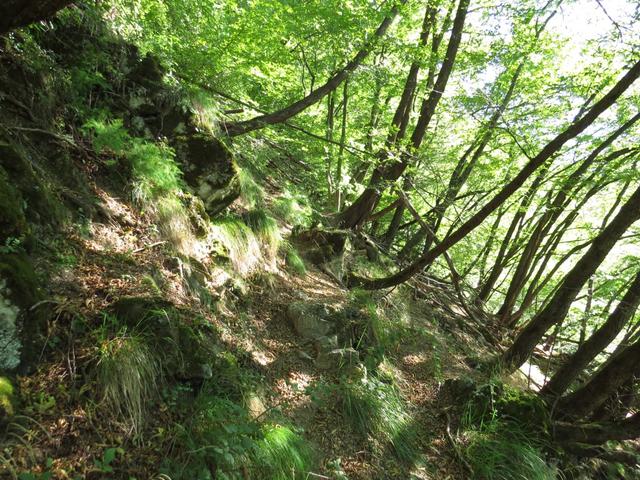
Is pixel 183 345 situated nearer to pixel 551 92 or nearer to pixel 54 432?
pixel 54 432

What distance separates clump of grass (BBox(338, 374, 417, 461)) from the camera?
12.5 ft

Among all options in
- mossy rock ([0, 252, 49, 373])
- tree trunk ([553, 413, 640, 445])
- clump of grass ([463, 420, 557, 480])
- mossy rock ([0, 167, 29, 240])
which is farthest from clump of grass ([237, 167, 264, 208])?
tree trunk ([553, 413, 640, 445])

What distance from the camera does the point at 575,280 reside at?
4.87 metres

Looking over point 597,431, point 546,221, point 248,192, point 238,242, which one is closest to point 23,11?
point 238,242

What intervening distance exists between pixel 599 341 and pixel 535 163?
243 centimetres

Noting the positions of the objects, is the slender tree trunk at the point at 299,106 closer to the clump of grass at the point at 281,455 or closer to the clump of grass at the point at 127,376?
the clump of grass at the point at 127,376

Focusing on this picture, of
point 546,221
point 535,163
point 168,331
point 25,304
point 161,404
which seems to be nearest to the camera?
point 25,304

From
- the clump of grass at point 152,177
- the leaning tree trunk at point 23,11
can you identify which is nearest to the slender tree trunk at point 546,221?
the clump of grass at point 152,177

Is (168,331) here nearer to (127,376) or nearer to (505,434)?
(127,376)

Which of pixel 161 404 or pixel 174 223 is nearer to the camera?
pixel 161 404

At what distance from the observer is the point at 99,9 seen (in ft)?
13.4

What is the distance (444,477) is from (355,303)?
9.04 ft

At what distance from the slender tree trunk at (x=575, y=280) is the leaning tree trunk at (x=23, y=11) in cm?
580

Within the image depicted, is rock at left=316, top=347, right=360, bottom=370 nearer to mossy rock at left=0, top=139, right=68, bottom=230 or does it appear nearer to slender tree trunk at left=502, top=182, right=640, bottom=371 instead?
slender tree trunk at left=502, top=182, right=640, bottom=371
